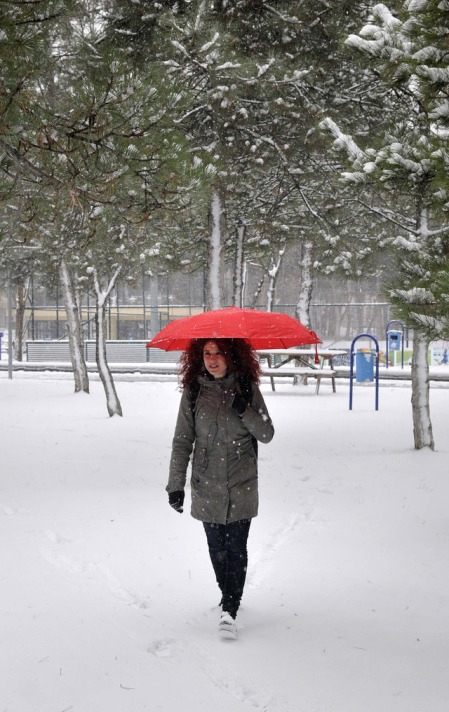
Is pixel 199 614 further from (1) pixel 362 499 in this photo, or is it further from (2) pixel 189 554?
(1) pixel 362 499

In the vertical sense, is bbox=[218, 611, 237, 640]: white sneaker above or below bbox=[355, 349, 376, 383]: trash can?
below

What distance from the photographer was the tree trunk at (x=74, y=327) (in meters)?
19.8

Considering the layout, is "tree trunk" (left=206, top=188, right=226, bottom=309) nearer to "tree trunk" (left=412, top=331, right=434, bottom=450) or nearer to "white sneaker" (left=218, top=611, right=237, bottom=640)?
"tree trunk" (left=412, top=331, right=434, bottom=450)

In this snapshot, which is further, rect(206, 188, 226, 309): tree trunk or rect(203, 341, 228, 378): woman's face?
rect(206, 188, 226, 309): tree trunk

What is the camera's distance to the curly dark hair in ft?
15.7

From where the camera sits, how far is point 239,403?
4691mm

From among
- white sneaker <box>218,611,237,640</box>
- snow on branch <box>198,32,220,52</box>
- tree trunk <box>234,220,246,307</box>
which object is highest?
snow on branch <box>198,32,220,52</box>

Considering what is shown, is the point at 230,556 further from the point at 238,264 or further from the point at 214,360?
the point at 238,264

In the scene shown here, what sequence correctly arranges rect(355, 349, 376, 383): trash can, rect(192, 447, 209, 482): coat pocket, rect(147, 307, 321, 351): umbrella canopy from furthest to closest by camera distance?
1. rect(355, 349, 376, 383): trash can
2. rect(192, 447, 209, 482): coat pocket
3. rect(147, 307, 321, 351): umbrella canopy

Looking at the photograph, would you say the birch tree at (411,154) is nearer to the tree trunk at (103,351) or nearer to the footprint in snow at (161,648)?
the footprint in snow at (161,648)

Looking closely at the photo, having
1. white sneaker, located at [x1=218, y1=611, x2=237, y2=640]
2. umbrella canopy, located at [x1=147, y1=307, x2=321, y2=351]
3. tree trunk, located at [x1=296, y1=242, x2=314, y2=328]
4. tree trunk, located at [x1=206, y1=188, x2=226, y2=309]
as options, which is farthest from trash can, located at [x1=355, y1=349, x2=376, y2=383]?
white sneaker, located at [x1=218, y1=611, x2=237, y2=640]

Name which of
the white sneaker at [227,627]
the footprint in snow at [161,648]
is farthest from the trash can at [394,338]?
the footprint in snow at [161,648]

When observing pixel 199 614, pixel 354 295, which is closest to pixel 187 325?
pixel 199 614

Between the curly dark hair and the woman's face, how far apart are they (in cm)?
3
